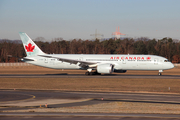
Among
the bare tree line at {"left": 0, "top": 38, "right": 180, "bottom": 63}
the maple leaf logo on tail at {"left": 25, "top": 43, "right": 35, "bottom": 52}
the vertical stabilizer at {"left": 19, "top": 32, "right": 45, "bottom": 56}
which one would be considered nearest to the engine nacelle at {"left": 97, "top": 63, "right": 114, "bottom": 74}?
the vertical stabilizer at {"left": 19, "top": 32, "right": 45, "bottom": 56}

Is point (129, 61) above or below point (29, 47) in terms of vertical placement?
below

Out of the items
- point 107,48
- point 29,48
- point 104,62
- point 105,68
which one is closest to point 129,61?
point 104,62

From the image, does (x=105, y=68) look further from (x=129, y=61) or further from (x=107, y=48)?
(x=107, y=48)

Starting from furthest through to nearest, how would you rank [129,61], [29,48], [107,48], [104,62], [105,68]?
[107,48] → [29,48] → [104,62] → [129,61] → [105,68]

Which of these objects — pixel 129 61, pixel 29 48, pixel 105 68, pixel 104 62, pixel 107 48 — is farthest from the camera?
pixel 107 48

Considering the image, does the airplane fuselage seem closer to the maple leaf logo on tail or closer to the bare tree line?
the maple leaf logo on tail

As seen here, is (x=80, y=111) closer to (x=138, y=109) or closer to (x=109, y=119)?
(x=109, y=119)

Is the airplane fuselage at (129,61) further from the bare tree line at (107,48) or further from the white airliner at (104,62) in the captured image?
the bare tree line at (107,48)

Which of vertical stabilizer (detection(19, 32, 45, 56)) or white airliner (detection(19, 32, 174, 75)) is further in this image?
vertical stabilizer (detection(19, 32, 45, 56))

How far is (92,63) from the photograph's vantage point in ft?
164

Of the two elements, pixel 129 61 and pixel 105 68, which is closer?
pixel 105 68

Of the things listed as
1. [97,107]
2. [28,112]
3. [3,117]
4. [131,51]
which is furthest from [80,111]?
[131,51]

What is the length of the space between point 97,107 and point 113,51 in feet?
415

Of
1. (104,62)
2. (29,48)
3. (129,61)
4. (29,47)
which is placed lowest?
(104,62)
